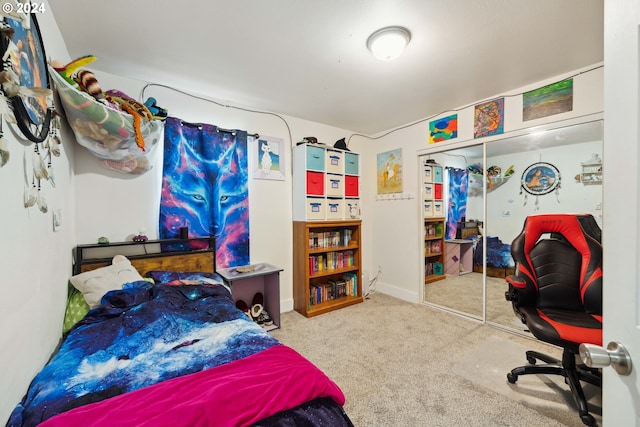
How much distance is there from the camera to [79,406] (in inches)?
34.4

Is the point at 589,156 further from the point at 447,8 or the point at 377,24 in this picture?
the point at 377,24

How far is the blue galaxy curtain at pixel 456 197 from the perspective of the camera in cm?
320

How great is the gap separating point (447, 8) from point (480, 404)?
99.2 inches

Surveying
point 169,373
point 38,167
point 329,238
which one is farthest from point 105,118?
point 329,238

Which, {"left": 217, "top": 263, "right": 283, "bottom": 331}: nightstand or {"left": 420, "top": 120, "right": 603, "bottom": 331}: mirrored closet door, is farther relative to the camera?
{"left": 217, "top": 263, "right": 283, "bottom": 331}: nightstand

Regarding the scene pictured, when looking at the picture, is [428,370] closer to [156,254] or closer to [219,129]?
[156,254]

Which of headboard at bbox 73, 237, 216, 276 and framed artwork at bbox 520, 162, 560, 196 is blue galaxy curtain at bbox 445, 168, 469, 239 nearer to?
framed artwork at bbox 520, 162, 560, 196

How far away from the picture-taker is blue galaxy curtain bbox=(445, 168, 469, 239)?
320 centimetres

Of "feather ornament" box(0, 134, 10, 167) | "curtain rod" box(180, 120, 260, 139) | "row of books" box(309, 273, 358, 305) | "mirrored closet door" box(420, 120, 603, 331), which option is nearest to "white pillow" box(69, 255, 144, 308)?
"feather ornament" box(0, 134, 10, 167)

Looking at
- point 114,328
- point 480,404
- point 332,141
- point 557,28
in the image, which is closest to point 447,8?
point 557,28

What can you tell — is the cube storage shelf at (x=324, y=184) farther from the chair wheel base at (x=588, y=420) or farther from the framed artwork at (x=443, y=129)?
the chair wheel base at (x=588, y=420)

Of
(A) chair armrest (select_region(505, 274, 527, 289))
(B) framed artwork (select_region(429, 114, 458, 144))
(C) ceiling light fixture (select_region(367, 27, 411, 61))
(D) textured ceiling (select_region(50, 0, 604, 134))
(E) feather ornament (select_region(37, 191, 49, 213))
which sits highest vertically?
(D) textured ceiling (select_region(50, 0, 604, 134))

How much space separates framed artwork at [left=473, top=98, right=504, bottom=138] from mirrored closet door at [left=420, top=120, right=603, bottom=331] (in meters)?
0.13

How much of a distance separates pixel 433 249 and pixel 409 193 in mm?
864
